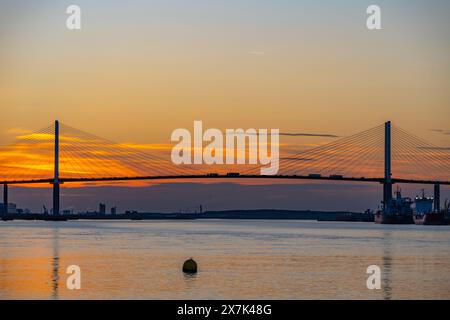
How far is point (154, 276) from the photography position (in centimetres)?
4228

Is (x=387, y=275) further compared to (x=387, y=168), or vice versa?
(x=387, y=168)

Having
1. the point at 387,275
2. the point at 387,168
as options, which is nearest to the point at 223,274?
the point at 387,275

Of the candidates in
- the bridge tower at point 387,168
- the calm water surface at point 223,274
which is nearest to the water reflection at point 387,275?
the calm water surface at point 223,274

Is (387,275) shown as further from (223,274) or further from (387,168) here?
(387,168)

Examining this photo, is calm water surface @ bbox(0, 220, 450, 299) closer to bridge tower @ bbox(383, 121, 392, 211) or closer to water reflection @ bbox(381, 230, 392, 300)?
water reflection @ bbox(381, 230, 392, 300)

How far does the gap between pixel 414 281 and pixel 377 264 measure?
11.7 m

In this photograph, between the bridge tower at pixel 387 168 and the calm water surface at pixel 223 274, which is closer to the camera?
the calm water surface at pixel 223 274

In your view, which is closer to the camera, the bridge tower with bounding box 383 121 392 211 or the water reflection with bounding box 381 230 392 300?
the water reflection with bounding box 381 230 392 300

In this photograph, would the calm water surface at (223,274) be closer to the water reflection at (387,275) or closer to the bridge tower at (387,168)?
the water reflection at (387,275)

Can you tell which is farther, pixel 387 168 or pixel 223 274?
pixel 387 168

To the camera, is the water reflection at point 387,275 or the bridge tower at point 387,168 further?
the bridge tower at point 387,168

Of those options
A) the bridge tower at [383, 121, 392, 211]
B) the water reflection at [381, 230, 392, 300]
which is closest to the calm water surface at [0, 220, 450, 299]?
the water reflection at [381, 230, 392, 300]
